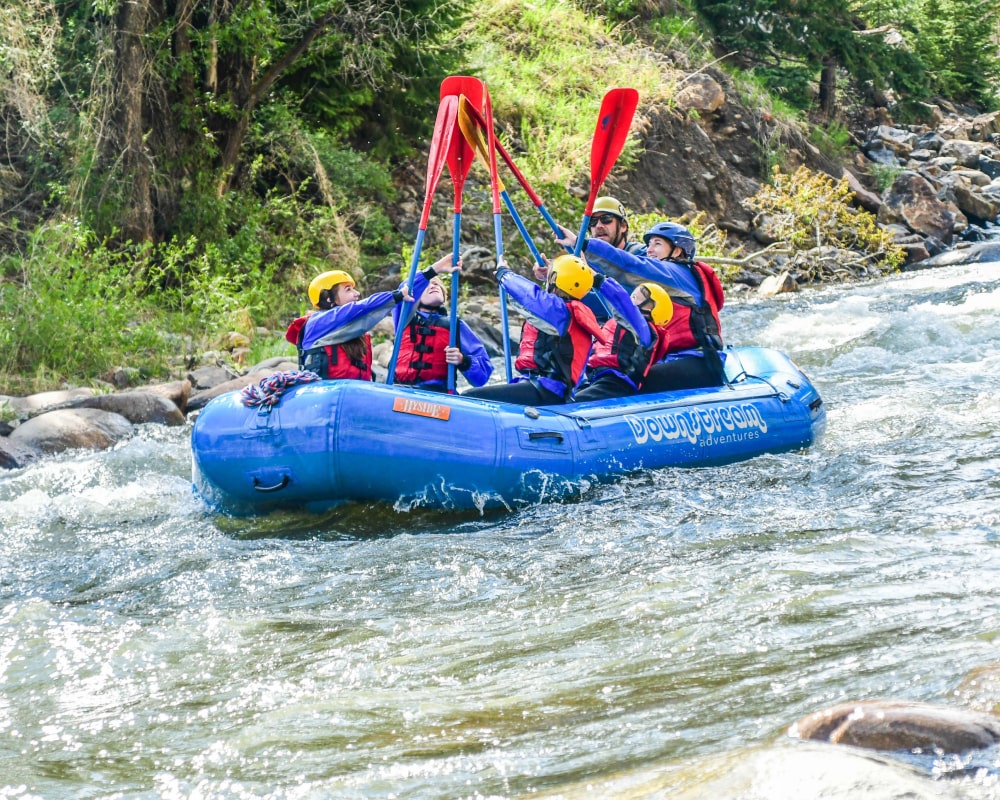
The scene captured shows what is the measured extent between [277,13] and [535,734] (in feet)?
33.0

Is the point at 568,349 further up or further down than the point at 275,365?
further up

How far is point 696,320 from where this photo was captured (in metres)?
6.20

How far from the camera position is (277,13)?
37.2ft

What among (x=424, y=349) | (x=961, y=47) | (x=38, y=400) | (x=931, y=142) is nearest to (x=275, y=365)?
(x=38, y=400)

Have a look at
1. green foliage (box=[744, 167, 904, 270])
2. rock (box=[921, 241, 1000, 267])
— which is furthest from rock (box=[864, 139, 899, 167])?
green foliage (box=[744, 167, 904, 270])

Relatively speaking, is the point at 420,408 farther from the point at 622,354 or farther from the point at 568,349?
the point at 622,354

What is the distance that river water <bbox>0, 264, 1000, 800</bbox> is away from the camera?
2518mm

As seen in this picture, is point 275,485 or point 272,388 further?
point 272,388

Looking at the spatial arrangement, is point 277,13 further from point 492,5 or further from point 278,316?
point 492,5

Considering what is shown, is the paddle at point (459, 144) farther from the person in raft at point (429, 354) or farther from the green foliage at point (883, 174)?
the green foliage at point (883, 174)

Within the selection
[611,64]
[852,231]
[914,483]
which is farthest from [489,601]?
[611,64]

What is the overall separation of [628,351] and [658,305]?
279 mm

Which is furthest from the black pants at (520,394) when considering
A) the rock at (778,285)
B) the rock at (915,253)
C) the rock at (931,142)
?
the rock at (931,142)

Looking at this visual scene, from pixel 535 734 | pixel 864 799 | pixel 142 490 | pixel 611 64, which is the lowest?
pixel 142 490
